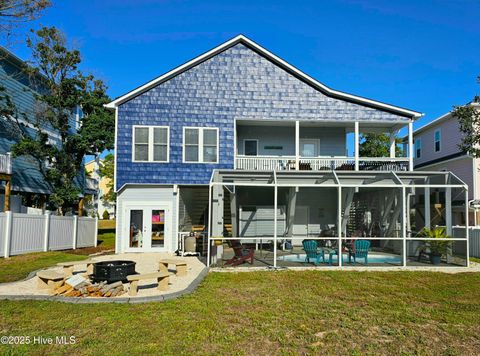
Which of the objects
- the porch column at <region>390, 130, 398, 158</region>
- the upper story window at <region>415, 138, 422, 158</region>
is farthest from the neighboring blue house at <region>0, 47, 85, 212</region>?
the upper story window at <region>415, 138, 422, 158</region>

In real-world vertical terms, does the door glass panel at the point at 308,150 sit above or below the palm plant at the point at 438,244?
above

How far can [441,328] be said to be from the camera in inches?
235

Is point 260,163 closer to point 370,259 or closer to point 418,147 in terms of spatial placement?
point 370,259

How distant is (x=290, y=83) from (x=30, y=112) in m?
14.5

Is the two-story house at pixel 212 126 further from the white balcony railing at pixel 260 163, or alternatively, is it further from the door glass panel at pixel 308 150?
the door glass panel at pixel 308 150

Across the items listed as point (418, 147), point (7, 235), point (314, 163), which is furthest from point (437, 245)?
point (418, 147)

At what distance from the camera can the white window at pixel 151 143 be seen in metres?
16.5

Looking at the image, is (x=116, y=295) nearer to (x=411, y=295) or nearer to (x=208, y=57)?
(x=411, y=295)

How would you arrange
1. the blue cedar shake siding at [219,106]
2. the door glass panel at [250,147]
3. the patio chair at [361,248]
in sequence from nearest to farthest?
→ the patio chair at [361,248] → the blue cedar shake siding at [219,106] → the door glass panel at [250,147]

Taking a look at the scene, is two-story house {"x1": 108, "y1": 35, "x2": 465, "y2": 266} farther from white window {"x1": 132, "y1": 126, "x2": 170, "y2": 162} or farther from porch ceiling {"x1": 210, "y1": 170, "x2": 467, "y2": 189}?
porch ceiling {"x1": 210, "y1": 170, "x2": 467, "y2": 189}

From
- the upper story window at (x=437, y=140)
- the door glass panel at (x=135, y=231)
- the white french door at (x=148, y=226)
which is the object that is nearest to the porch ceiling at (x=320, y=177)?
the white french door at (x=148, y=226)

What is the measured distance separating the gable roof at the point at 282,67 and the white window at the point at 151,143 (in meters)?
1.63

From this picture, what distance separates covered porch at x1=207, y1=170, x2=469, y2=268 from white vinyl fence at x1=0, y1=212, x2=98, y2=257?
7075 millimetres

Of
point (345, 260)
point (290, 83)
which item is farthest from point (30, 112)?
point (345, 260)
